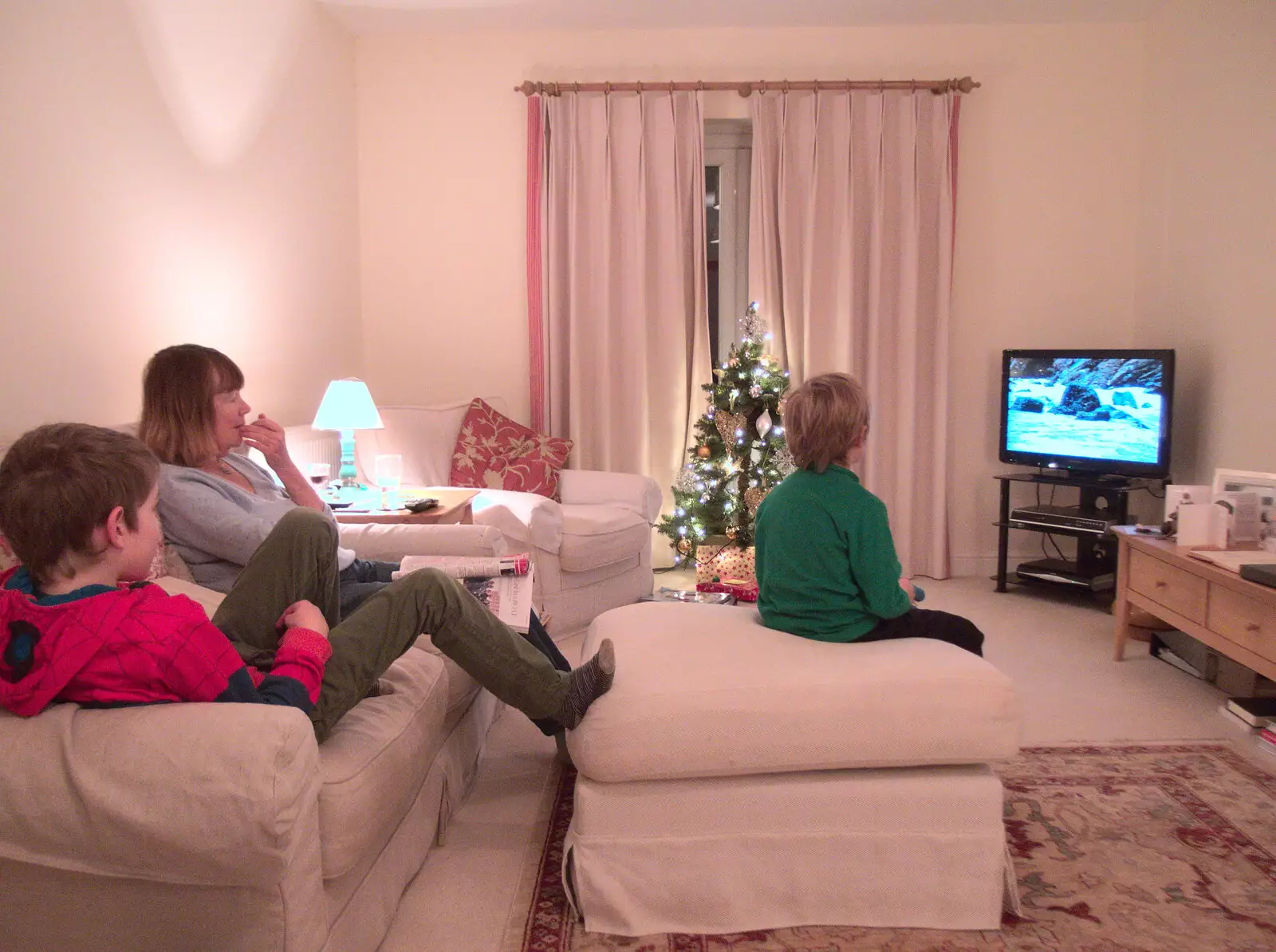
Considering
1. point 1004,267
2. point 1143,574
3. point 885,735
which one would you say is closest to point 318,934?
point 885,735

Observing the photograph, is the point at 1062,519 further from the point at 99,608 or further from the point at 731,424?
the point at 99,608

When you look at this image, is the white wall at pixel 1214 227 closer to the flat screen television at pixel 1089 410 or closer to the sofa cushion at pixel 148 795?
the flat screen television at pixel 1089 410

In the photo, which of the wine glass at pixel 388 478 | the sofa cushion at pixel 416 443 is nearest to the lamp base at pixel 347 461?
the wine glass at pixel 388 478

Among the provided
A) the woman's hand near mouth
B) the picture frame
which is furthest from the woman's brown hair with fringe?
the picture frame

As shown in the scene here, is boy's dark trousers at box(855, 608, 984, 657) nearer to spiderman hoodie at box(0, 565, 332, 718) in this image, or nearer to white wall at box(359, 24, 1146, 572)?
spiderman hoodie at box(0, 565, 332, 718)

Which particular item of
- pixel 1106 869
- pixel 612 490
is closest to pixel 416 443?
pixel 612 490

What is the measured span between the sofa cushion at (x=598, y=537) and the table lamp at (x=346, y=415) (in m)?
0.85

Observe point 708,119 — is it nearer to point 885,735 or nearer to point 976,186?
point 976,186

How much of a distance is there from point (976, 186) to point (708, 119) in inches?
56.7

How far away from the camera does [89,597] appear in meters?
1.31

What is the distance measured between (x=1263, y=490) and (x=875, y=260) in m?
2.29

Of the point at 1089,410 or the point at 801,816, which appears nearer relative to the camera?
the point at 801,816

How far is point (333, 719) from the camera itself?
5.44 ft

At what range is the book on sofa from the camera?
2.24 metres
